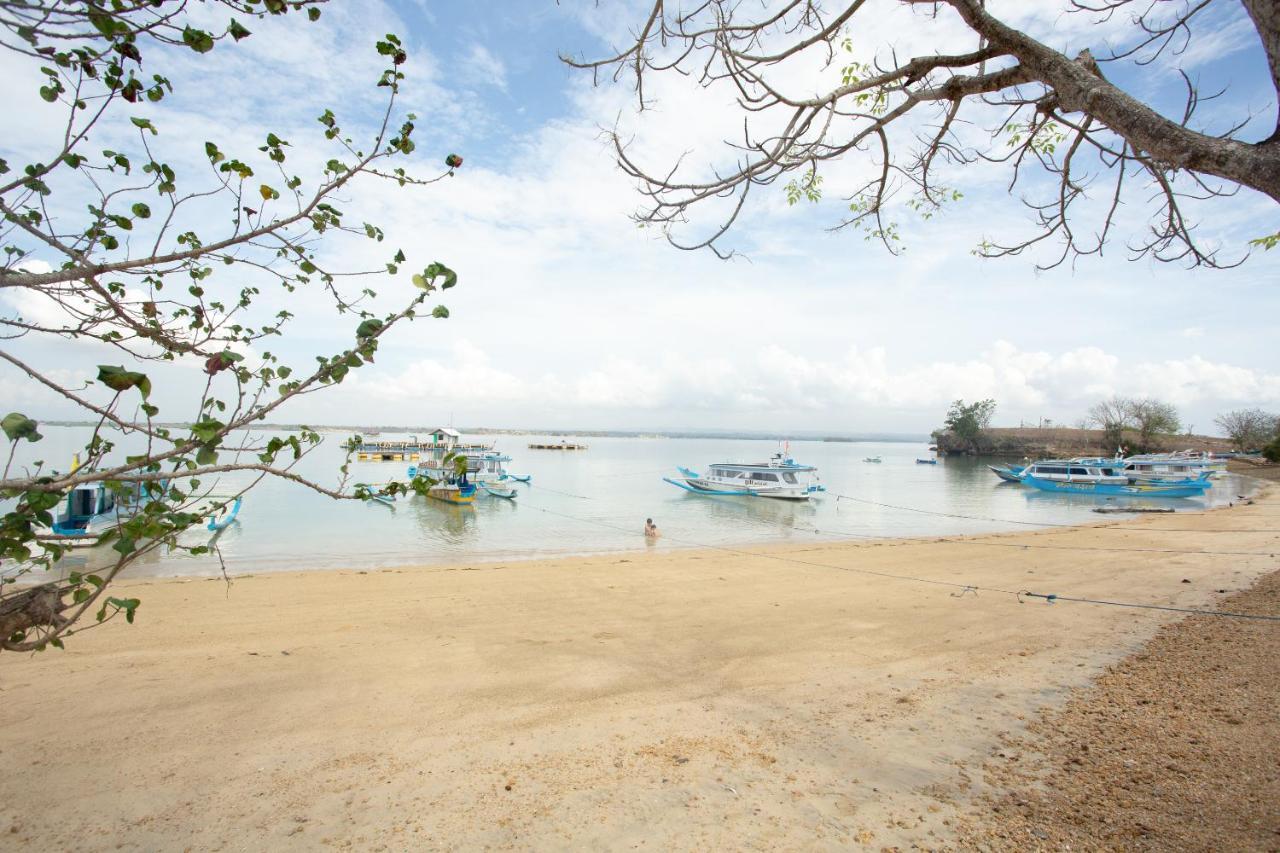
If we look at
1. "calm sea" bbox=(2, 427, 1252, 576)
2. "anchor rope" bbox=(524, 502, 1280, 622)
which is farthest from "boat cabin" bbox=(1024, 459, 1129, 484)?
"anchor rope" bbox=(524, 502, 1280, 622)

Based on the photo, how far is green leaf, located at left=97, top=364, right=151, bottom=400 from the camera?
1.73 meters

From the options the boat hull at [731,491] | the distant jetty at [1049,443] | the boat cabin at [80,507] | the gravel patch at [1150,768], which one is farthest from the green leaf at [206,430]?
the distant jetty at [1049,443]

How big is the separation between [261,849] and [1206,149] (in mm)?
5166

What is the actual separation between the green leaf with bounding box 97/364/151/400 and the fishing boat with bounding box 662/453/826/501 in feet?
106

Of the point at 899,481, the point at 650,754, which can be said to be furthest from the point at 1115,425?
the point at 650,754

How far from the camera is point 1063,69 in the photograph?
2.92m

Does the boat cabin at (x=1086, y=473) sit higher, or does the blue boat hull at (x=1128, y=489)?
the boat cabin at (x=1086, y=473)

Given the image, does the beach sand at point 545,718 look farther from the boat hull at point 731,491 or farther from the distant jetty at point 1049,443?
Answer: the distant jetty at point 1049,443

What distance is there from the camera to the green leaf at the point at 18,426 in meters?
1.63

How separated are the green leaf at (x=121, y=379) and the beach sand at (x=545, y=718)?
2.53 m

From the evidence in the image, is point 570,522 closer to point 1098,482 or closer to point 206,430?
point 206,430

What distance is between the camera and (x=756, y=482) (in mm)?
35094

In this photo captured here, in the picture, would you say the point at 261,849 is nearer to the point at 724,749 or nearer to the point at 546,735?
the point at 546,735

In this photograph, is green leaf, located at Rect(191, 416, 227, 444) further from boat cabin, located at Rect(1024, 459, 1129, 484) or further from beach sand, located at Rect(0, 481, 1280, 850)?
boat cabin, located at Rect(1024, 459, 1129, 484)
